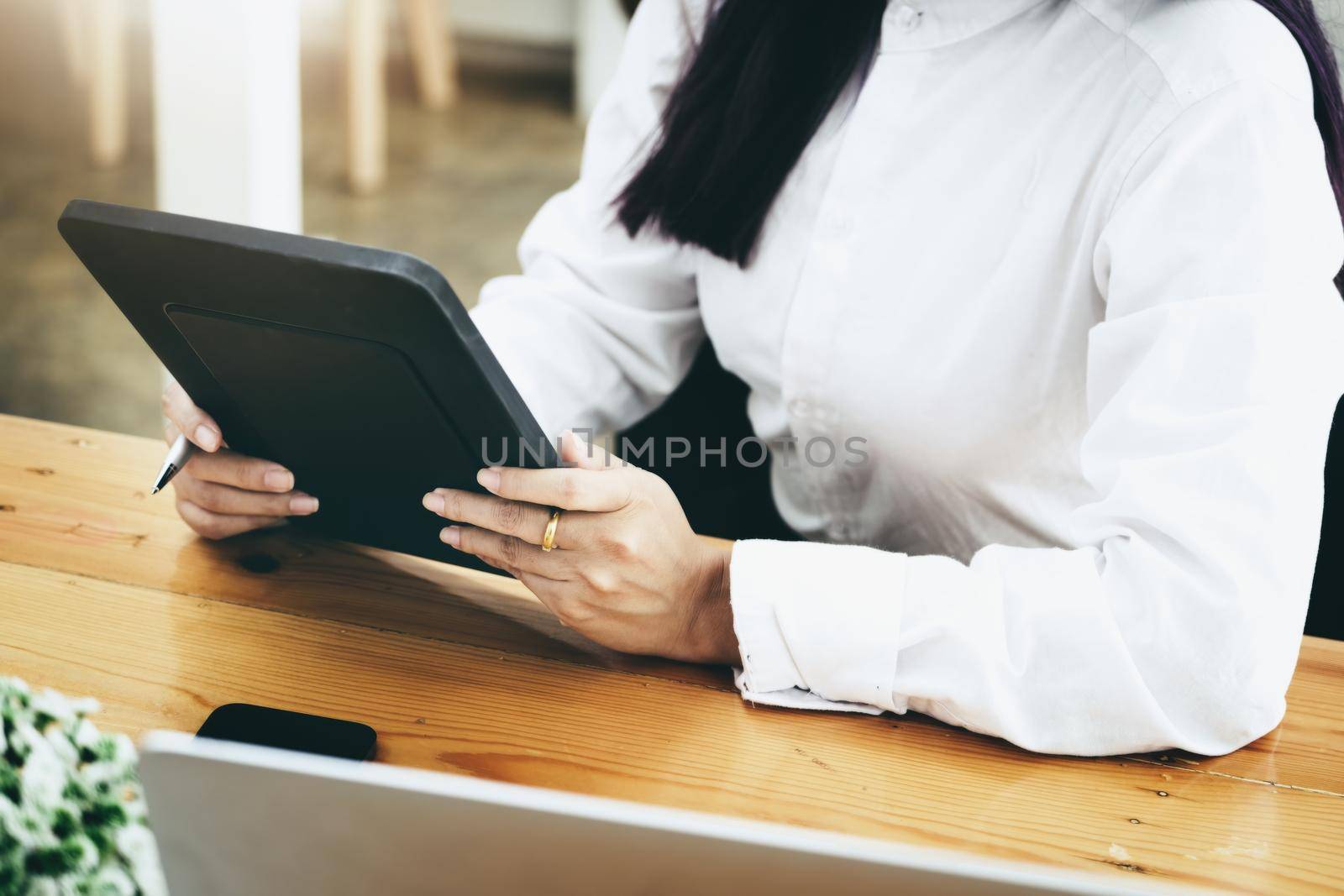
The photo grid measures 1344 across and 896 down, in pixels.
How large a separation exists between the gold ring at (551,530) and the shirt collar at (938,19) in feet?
1.61

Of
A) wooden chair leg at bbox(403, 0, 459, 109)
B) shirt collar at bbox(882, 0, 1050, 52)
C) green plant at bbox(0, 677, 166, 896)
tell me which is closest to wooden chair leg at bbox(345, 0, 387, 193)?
wooden chair leg at bbox(403, 0, 459, 109)

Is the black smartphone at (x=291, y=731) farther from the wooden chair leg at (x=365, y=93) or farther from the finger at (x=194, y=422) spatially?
the wooden chair leg at (x=365, y=93)

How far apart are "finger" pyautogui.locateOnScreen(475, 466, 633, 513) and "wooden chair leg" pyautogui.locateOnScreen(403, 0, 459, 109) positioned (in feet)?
12.6

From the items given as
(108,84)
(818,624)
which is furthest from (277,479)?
(108,84)

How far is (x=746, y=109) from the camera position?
103 cm

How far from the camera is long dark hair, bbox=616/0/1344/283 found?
1014mm

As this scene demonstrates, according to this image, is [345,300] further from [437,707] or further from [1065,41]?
[1065,41]

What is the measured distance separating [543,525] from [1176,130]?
497 mm

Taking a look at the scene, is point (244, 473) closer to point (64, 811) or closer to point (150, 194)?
point (64, 811)

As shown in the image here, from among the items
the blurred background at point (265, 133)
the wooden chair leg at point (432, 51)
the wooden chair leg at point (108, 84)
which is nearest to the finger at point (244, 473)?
the blurred background at point (265, 133)

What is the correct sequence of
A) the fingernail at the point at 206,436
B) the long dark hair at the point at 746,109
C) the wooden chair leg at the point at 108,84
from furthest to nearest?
1. the wooden chair leg at the point at 108,84
2. the long dark hair at the point at 746,109
3. the fingernail at the point at 206,436

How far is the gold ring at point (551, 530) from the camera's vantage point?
30.5 inches

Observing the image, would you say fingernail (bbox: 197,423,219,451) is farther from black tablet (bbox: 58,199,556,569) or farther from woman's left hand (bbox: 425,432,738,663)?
woman's left hand (bbox: 425,432,738,663)

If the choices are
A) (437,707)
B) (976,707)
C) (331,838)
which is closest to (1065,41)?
(976,707)
